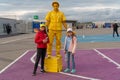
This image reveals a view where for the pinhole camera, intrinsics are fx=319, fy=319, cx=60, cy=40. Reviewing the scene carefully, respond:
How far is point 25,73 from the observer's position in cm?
1073

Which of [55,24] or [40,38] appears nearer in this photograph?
[40,38]

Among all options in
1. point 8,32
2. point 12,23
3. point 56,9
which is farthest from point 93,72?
point 12,23

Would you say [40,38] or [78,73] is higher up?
[40,38]

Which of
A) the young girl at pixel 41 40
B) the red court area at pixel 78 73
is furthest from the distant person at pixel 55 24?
the red court area at pixel 78 73

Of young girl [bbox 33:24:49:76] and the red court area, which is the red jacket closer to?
young girl [bbox 33:24:49:76]

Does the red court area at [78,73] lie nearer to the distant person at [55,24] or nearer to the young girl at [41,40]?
the young girl at [41,40]

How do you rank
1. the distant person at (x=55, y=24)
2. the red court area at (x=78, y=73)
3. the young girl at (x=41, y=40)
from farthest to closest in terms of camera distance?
the distant person at (x=55, y=24) → the young girl at (x=41, y=40) → the red court area at (x=78, y=73)

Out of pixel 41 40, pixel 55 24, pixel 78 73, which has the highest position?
pixel 55 24

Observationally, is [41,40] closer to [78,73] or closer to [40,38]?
[40,38]

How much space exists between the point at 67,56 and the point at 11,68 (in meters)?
2.38

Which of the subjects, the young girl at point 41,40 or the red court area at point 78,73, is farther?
the young girl at point 41,40

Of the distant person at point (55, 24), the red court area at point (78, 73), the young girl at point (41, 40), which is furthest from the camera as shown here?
the distant person at point (55, 24)

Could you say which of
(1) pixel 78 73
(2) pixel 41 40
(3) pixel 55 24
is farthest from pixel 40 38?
(1) pixel 78 73

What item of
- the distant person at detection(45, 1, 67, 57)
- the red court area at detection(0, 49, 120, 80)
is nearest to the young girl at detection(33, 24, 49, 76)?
the red court area at detection(0, 49, 120, 80)
